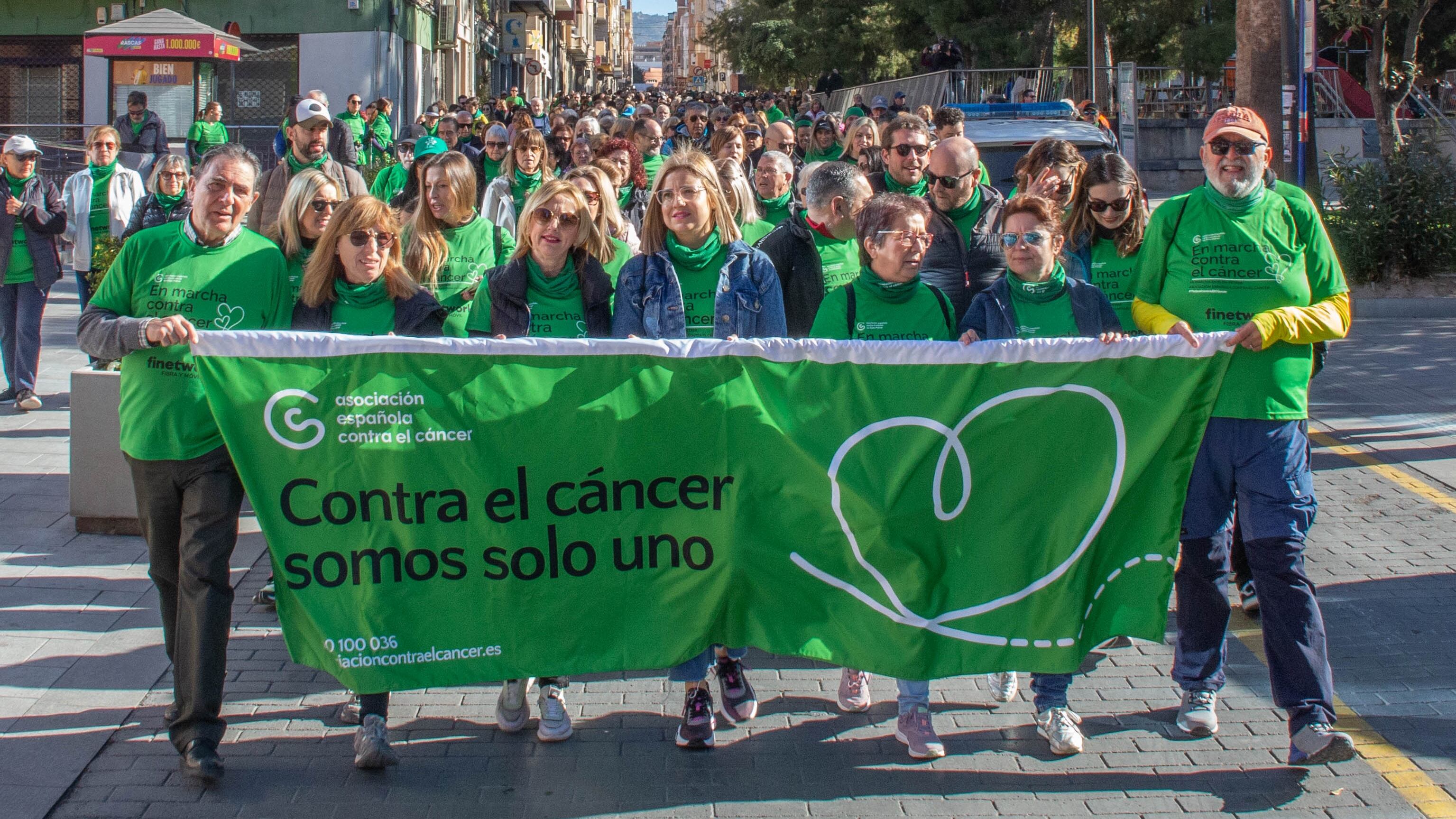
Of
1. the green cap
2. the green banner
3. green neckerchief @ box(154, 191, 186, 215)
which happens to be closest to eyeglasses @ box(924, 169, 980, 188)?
the green banner

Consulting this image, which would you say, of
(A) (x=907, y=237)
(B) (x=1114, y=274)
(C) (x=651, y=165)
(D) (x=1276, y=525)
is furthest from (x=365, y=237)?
(C) (x=651, y=165)

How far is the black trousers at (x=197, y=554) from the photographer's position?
449 cm

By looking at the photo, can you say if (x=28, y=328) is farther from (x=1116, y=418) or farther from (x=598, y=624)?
(x=1116, y=418)

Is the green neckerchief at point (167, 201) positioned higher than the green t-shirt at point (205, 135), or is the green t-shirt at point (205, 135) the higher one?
the green t-shirt at point (205, 135)

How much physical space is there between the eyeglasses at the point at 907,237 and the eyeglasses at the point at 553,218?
1130 millimetres

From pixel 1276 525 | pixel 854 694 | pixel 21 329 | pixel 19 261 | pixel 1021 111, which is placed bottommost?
pixel 854 694

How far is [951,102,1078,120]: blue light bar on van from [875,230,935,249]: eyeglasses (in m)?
9.97

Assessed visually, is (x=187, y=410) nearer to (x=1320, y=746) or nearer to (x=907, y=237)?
(x=907, y=237)

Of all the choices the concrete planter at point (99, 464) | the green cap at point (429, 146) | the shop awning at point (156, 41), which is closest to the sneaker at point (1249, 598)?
the concrete planter at point (99, 464)

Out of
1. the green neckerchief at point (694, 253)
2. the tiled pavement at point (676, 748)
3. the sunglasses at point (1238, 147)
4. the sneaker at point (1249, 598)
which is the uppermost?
the sunglasses at point (1238, 147)

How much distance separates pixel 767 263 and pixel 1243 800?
249 centimetres

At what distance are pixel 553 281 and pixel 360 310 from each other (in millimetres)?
699

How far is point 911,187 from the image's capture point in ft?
23.6

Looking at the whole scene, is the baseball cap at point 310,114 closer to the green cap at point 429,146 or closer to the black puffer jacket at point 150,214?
the black puffer jacket at point 150,214
